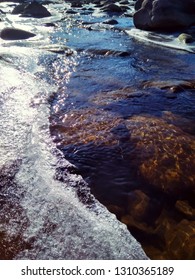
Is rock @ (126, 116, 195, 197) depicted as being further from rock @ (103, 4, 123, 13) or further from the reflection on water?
rock @ (103, 4, 123, 13)

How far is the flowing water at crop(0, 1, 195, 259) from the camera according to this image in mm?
3152

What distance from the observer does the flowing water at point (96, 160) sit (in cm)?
315

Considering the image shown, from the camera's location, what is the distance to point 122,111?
18.8ft

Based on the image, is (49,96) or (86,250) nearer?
(86,250)

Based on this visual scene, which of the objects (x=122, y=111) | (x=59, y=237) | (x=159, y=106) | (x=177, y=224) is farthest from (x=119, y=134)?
(x=59, y=237)

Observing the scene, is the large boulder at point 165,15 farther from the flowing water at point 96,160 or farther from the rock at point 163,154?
the rock at point 163,154

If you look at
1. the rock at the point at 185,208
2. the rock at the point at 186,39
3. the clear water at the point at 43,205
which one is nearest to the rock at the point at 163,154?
the rock at the point at 185,208

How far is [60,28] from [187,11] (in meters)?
5.75

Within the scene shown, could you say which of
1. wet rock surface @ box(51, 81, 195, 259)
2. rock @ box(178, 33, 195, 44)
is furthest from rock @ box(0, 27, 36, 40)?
wet rock surface @ box(51, 81, 195, 259)

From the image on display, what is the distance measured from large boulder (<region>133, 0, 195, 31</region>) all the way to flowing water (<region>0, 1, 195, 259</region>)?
17.8 feet

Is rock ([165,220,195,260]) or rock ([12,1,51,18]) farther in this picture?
rock ([12,1,51,18])

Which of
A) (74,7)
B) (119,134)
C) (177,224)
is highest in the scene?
(74,7)

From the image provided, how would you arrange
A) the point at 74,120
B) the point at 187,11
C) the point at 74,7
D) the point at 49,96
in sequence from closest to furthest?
1. the point at 74,120
2. the point at 49,96
3. the point at 187,11
4. the point at 74,7
